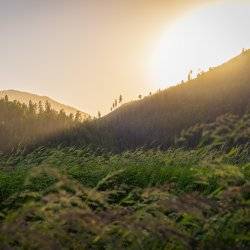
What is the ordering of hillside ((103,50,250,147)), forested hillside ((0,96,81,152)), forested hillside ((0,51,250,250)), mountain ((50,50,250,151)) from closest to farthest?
forested hillside ((0,51,250,250)) → forested hillside ((0,96,81,152)) → mountain ((50,50,250,151)) → hillside ((103,50,250,147))

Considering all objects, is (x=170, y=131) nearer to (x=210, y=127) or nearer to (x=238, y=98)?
(x=238, y=98)

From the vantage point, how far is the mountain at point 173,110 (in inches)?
2564

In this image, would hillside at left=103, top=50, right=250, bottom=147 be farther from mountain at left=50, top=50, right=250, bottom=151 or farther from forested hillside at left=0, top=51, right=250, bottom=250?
forested hillside at left=0, top=51, right=250, bottom=250

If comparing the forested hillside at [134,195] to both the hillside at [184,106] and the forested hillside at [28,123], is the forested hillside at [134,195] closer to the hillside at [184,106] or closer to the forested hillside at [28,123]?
the forested hillside at [28,123]

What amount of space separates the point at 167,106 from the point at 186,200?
72049 mm

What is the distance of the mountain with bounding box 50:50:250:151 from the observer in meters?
65.1

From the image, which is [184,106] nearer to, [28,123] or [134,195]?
[28,123]

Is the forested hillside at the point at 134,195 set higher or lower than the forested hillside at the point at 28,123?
lower

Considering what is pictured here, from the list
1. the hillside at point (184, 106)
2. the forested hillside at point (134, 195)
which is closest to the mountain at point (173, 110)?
the hillside at point (184, 106)

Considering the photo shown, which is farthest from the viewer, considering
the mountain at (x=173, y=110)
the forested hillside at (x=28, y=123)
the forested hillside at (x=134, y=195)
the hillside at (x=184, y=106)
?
the hillside at (x=184, y=106)

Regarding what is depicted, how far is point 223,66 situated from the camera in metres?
81.2

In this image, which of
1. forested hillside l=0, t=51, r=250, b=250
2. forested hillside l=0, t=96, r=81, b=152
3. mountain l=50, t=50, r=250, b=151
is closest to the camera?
forested hillside l=0, t=51, r=250, b=250

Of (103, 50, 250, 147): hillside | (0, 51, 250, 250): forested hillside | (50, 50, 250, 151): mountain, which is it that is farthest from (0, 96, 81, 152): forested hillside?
(0, 51, 250, 250): forested hillside

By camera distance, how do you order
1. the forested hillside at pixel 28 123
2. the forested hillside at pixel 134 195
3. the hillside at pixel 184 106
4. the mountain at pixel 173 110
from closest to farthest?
the forested hillside at pixel 134 195 → the forested hillside at pixel 28 123 → the mountain at pixel 173 110 → the hillside at pixel 184 106
